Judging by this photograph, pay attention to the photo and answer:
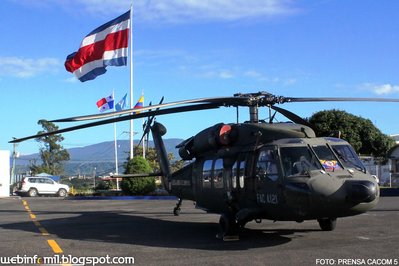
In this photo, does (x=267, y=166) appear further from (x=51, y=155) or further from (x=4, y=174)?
(x=51, y=155)

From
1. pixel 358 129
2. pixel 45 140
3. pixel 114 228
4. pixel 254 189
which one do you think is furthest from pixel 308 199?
pixel 45 140

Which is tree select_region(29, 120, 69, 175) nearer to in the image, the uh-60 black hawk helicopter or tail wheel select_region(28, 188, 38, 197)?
tail wheel select_region(28, 188, 38, 197)

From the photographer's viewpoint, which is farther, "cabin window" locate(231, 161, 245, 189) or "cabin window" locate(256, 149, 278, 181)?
"cabin window" locate(231, 161, 245, 189)

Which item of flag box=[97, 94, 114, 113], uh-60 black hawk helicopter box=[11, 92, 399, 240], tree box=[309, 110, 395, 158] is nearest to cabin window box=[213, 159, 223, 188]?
uh-60 black hawk helicopter box=[11, 92, 399, 240]

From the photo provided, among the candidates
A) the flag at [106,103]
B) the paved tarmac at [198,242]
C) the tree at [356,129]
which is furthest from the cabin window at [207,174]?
the tree at [356,129]

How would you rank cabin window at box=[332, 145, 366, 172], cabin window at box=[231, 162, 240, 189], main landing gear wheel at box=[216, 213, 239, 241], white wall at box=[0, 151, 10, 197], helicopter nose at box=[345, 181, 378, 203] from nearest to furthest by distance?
1. helicopter nose at box=[345, 181, 378, 203]
2. cabin window at box=[332, 145, 366, 172]
3. main landing gear wheel at box=[216, 213, 239, 241]
4. cabin window at box=[231, 162, 240, 189]
5. white wall at box=[0, 151, 10, 197]

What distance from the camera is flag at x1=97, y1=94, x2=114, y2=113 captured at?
3701 centimetres

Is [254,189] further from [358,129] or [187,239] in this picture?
[358,129]

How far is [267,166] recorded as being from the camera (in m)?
10.0

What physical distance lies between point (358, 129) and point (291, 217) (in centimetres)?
3449

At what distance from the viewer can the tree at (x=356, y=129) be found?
40.8 m

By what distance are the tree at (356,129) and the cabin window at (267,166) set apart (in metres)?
30.8

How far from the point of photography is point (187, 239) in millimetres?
10727

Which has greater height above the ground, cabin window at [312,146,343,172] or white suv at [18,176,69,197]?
cabin window at [312,146,343,172]
